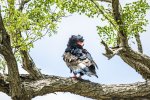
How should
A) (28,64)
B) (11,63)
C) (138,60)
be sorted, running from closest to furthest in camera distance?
(11,63) < (28,64) < (138,60)

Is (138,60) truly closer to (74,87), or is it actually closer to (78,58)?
(74,87)

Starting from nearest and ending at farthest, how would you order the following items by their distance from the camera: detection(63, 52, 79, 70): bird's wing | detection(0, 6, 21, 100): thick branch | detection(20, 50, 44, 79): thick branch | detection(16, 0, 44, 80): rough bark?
1. detection(0, 6, 21, 100): thick branch
2. detection(63, 52, 79, 70): bird's wing
3. detection(16, 0, 44, 80): rough bark
4. detection(20, 50, 44, 79): thick branch

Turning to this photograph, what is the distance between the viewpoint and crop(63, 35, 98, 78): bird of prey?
32.9 ft

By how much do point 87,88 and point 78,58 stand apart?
133cm

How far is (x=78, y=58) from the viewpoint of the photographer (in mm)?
10211

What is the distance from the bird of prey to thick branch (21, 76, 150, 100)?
22.0 inches

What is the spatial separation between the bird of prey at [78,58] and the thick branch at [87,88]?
0.56m

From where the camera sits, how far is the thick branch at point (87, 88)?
11094mm

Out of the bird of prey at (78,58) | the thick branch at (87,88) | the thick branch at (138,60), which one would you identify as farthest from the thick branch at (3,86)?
the thick branch at (138,60)

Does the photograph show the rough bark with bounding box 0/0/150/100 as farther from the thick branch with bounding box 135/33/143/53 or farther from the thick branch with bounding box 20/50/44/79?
the thick branch with bounding box 135/33/143/53

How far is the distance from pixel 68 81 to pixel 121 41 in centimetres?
276

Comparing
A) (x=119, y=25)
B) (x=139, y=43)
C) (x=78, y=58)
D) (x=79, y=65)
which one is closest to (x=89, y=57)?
(x=78, y=58)

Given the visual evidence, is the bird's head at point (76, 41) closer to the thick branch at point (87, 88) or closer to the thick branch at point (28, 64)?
the thick branch at point (87, 88)

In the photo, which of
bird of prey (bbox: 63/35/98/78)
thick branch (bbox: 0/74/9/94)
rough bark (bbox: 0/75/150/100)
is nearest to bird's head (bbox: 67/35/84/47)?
bird of prey (bbox: 63/35/98/78)
